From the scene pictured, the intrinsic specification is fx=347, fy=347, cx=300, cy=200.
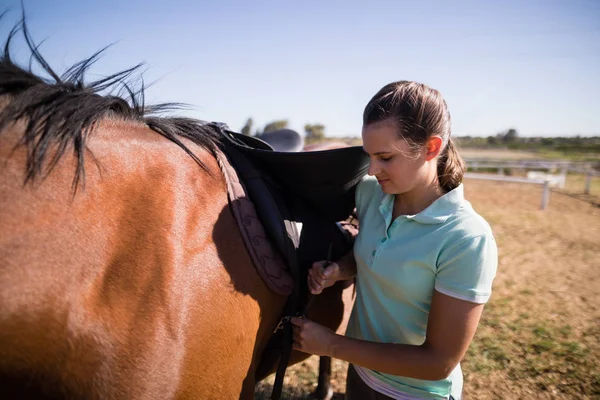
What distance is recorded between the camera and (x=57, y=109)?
3.52 feet

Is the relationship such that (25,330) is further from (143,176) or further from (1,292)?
(143,176)

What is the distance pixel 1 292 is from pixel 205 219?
0.59m

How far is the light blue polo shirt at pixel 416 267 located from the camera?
1.08 m

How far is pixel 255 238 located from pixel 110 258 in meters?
0.55

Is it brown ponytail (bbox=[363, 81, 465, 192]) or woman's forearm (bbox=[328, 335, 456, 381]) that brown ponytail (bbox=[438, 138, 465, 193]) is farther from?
woman's forearm (bbox=[328, 335, 456, 381])

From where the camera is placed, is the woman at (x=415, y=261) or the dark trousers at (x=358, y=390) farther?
the dark trousers at (x=358, y=390)

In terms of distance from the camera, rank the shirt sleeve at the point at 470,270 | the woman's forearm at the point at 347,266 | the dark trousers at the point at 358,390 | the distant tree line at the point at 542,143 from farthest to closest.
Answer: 1. the distant tree line at the point at 542,143
2. the woman's forearm at the point at 347,266
3. the dark trousers at the point at 358,390
4. the shirt sleeve at the point at 470,270

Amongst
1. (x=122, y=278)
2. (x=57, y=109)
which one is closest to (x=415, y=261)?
(x=122, y=278)

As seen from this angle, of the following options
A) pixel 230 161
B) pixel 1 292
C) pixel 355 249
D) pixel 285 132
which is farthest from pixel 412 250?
pixel 285 132

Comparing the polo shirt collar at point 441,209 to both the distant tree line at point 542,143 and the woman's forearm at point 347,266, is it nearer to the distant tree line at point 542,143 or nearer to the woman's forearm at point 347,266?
the woman's forearm at point 347,266

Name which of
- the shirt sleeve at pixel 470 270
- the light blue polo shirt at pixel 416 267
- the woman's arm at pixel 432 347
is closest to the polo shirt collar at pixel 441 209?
the light blue polo shirt at pixel 416 267

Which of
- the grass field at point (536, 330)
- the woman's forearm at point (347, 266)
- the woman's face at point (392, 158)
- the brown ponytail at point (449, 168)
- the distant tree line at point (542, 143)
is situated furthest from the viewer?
the distant tree line at point (542, 143)

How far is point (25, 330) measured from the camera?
2.81 ft

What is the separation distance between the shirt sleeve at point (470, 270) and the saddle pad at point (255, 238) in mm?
639
